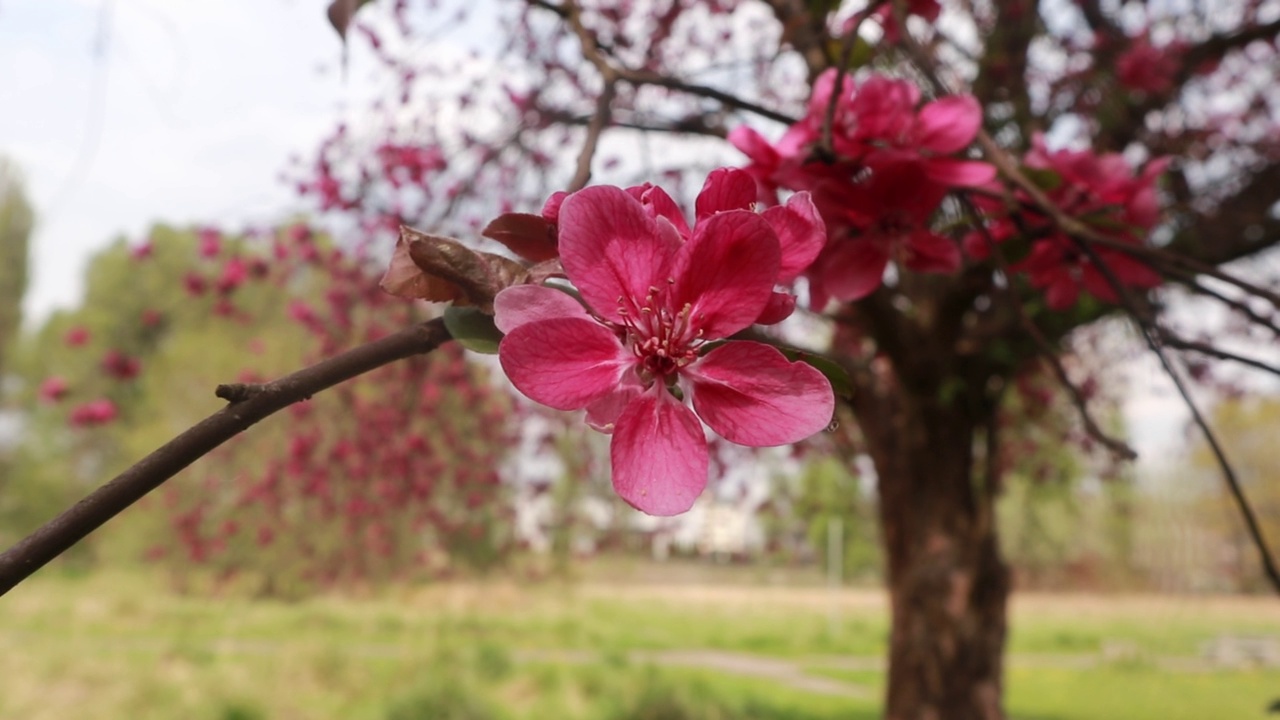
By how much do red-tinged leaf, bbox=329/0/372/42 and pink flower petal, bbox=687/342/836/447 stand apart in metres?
0.36

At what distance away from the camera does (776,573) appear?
15531 millimetres

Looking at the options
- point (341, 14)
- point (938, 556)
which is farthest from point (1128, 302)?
point (938, 556)

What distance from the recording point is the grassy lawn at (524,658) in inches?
207

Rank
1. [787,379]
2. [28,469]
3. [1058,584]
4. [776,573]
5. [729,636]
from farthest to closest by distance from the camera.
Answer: [1058,584] → [776,573] → [28,469] → [729,636] → [787,379]

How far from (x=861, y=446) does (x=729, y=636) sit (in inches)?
281

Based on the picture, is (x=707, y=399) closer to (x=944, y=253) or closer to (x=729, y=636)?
(x=944, y=253)

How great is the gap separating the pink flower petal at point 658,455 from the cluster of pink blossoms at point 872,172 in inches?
10.8

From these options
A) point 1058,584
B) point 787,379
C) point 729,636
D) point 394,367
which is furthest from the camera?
point 1058,584

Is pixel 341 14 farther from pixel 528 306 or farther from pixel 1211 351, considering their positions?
pixel 1211 351

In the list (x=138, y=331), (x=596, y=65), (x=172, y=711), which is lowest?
(x=172, y=711)

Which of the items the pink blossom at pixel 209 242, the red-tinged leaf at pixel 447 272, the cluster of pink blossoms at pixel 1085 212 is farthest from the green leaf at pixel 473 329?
the pink blossom at pixel 209 242

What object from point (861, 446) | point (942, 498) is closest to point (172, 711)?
point (861, 446)

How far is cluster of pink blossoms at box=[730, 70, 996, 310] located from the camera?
59 centimetres

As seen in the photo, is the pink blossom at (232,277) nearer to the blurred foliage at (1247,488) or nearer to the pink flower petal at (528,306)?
the pink flower petal at (528,306)
